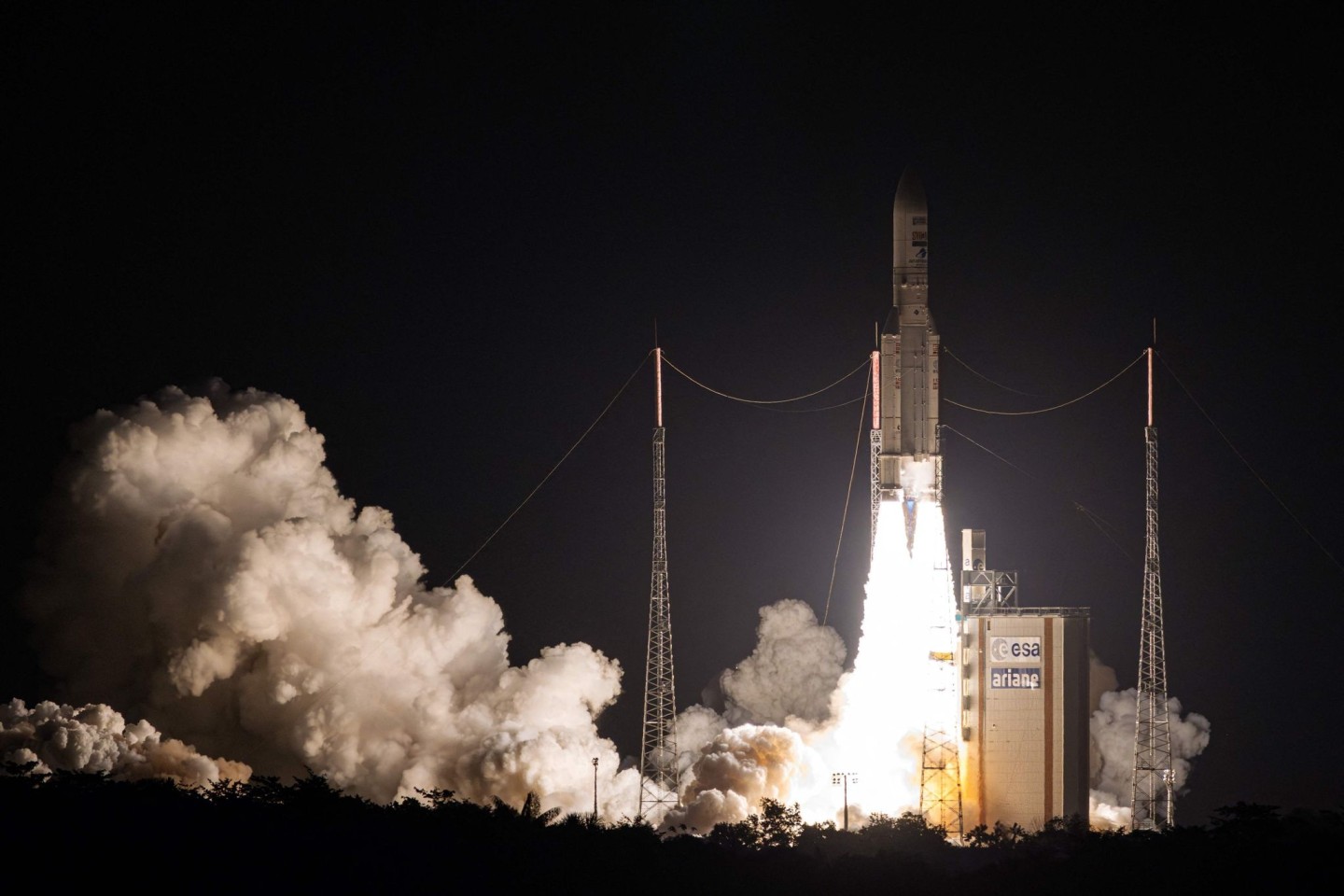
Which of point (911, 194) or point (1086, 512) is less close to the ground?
point (911, 194)

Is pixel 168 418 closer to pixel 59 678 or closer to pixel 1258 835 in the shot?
pixel 59 678

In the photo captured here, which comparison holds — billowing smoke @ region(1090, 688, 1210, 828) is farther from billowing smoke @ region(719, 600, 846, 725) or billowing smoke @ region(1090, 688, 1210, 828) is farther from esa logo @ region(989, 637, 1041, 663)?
esa logo @ region(989, 637, 1041, 663)

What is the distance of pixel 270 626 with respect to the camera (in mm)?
46750

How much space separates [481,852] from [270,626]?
18.8 metres

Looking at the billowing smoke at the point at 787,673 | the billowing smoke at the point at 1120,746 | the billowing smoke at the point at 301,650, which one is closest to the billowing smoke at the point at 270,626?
the billowing smoke at the point at 301,650

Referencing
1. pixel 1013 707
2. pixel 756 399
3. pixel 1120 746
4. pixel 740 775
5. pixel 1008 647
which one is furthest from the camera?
pixel 756 399

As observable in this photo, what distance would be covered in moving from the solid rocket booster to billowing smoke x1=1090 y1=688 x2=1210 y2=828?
10982 mm

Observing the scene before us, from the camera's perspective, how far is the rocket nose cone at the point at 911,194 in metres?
46.0

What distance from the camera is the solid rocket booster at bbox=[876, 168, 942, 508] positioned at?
1783 inches

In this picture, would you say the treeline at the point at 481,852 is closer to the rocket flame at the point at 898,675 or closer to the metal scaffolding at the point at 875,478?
the rocket flame at the point at 898,675

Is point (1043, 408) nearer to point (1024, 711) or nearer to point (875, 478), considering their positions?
point (875, 478)

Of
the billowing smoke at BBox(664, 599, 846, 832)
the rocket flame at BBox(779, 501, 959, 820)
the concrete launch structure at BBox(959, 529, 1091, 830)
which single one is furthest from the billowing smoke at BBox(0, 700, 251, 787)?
the concrete launch structure at BBox(959, 529, 1091, 830)

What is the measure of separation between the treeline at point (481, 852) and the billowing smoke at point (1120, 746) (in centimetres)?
1954

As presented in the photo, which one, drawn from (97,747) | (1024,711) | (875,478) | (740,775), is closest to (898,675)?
(1024,711)
